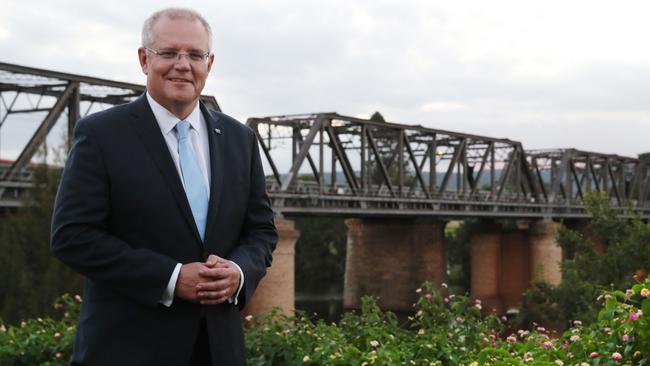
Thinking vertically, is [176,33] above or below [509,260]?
above

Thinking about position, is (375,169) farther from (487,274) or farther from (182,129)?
(182,129)

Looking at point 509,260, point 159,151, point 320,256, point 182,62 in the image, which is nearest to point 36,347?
point 159,151

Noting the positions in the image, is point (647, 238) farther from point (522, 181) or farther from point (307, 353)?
point (522, 181)

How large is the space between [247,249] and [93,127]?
86cm

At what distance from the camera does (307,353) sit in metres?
7.54

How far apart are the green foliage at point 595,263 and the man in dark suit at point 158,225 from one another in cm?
3012

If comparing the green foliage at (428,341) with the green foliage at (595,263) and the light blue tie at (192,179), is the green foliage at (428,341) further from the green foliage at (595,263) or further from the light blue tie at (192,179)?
the green foliage at (595,263)

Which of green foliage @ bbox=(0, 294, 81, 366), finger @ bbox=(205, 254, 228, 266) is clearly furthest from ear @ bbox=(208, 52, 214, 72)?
green foliage @ bbox=(0, 294, 81, 366)

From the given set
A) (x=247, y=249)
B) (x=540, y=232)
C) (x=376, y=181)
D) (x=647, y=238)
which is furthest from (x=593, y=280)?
(x=376, y=181)

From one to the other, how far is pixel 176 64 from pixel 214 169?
0.49 metres

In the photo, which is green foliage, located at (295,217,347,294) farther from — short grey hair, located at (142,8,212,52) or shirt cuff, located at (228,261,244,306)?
short grey hair, located at (142,8,212,52)

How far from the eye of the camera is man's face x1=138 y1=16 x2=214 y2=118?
373cm

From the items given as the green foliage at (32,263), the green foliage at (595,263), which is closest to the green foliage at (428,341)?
the green foliage at (32,263)

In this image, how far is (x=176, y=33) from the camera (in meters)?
3.74
